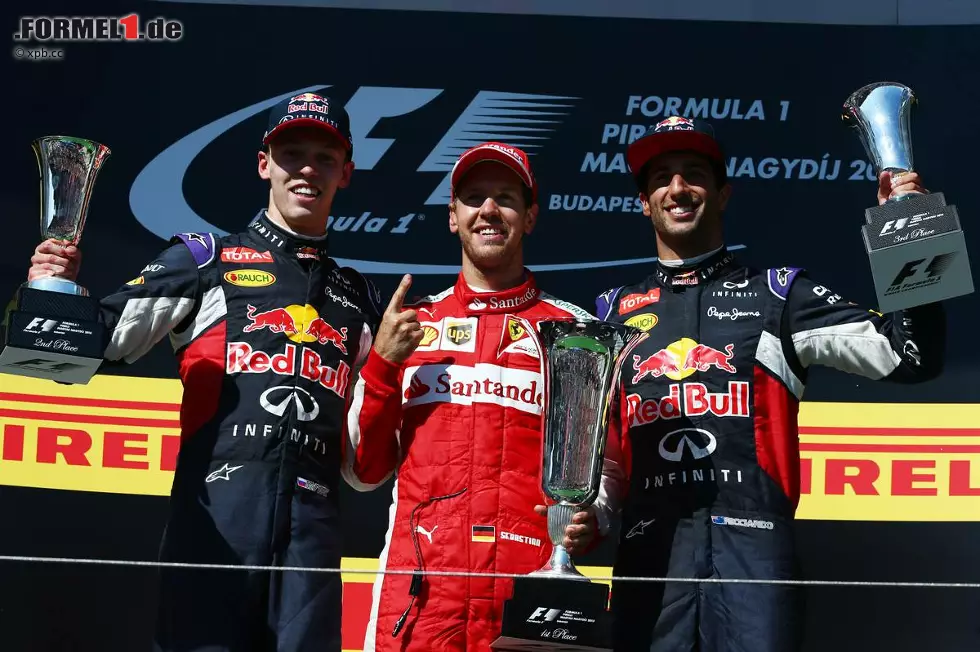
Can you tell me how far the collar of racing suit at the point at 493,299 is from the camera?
2.70m

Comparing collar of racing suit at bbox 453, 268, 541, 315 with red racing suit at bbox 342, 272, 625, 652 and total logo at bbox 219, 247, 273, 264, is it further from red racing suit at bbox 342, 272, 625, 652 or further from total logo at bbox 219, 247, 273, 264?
total logo at bbox 219, 247, 273, 264

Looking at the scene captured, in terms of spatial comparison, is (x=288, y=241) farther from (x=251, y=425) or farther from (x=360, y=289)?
(x=251, y=425)

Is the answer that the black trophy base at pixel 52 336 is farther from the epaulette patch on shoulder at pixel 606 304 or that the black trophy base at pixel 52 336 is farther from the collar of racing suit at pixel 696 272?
the collar of racing suit at pixel 696 272

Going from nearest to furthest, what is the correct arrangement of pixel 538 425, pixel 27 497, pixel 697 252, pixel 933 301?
pixel 933 301 → pixel 538 425 → pixel 697 252 → pixel 27 497

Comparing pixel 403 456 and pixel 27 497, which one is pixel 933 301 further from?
pixel 27 497

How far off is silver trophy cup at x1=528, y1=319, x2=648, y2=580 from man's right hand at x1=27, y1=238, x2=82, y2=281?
0.96 meters

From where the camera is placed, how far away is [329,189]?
2848 mm

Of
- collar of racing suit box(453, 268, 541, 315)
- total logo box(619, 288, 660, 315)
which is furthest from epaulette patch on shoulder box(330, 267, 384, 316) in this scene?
total logo box(619, 288, 660, 315)

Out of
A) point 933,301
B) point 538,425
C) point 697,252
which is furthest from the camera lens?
point 697,252

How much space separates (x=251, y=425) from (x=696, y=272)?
1.05 meters

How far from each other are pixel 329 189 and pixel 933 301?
1.34 meters

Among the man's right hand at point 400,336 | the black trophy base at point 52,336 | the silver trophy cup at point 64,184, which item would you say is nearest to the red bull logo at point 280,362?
the man's right hand at point 400,336

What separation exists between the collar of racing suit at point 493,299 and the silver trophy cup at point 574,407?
17cm

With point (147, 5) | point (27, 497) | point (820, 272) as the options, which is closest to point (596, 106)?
point (820, 272)
